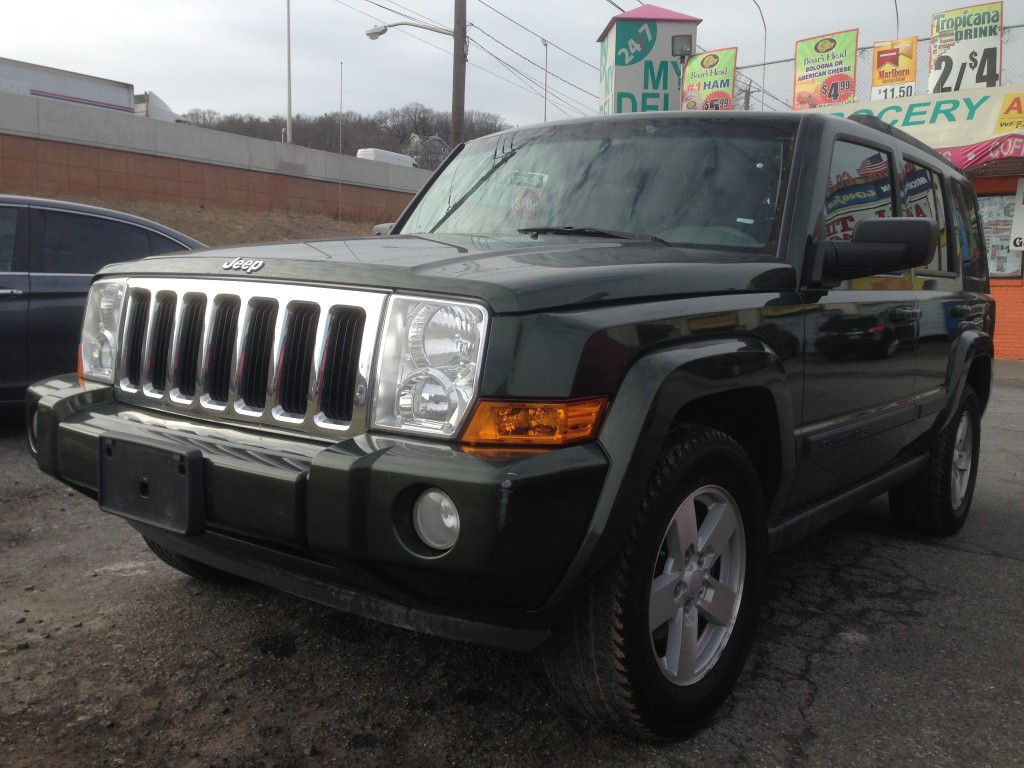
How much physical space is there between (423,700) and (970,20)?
51.8 ft

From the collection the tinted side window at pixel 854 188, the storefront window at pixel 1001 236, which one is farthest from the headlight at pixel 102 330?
the storefront window at pixel 1001 236

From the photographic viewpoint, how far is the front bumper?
73.9 inches

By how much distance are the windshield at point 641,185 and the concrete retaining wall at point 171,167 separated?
15.9 m

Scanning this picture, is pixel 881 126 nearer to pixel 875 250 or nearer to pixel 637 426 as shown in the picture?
pixel 875 250

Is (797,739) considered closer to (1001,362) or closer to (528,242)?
(528,242)

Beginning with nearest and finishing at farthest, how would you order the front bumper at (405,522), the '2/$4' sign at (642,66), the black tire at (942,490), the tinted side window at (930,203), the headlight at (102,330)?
the front bumper at (405,522) → the headlight at (102,330) → the tinted side window at (930,203) → the black tire at (942,490) → the '2/$4' sign at (642,66)

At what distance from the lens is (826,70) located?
16.8m

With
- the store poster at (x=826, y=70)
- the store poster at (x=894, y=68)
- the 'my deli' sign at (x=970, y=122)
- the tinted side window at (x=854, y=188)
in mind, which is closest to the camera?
the tinted side window at (x=854, y=188)

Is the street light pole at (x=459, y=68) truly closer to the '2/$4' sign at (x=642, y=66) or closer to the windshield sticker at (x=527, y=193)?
the '2/$4' sign at (x=642, y=66)

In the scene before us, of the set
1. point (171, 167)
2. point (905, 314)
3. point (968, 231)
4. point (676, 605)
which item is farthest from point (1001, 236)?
point (171, 167)

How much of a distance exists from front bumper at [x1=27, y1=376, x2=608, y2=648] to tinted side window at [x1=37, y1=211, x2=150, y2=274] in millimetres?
4451

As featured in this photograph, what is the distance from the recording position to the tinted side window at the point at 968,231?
457cm

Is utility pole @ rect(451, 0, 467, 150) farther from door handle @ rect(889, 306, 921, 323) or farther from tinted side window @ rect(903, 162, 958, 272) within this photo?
door handle @ rect(889, 306, 921, 323)

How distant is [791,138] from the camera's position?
3.15 metres
